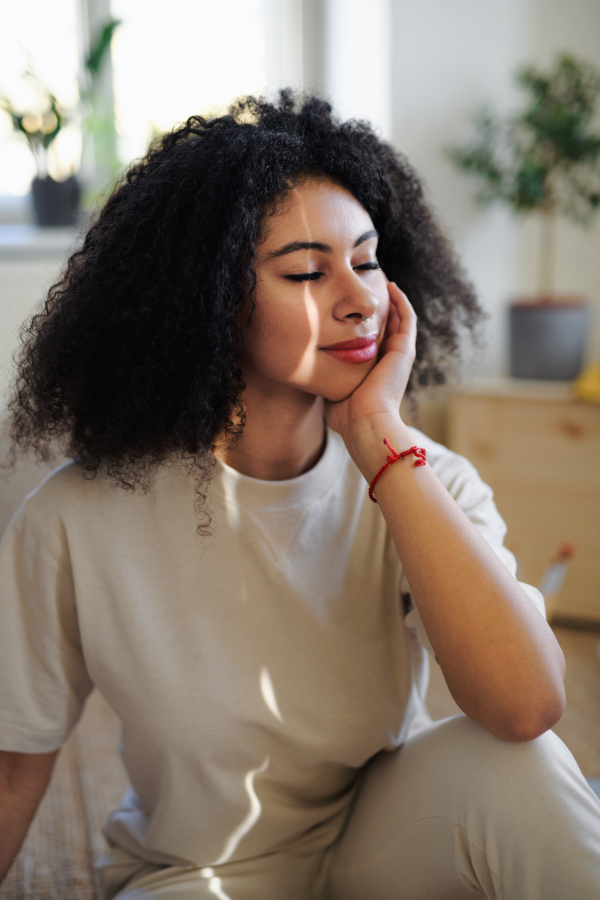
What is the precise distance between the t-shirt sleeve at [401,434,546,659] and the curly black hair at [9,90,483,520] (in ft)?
0.88

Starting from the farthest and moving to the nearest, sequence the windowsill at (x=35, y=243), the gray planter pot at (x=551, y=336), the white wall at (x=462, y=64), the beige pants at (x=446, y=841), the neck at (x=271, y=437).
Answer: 1. the white wall at (x=462, y=64)
2. the gray planter pot at (x=551, y=336)
3. the windowsill at (x=35, y=243)
4. the neck at (x=271, y=437)
5. the beige pants at (x=446, y=841)

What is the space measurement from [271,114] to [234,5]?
1.71 m

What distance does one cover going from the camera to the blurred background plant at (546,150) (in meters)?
2.08

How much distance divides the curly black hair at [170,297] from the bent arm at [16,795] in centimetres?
36

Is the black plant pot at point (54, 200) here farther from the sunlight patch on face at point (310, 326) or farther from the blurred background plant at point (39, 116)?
the sunlight patch on face at point (310, 326)

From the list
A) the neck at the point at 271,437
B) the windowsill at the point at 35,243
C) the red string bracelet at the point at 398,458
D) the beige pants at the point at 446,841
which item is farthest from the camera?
the windowsill at the point at 35,243

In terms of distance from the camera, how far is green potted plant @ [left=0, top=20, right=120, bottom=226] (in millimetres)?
2092

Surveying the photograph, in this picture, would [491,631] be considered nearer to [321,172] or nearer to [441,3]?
[321,172]

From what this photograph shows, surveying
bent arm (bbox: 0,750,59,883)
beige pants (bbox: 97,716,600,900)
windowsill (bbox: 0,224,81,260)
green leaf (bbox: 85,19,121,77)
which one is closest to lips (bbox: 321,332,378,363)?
beige pants (bbox: 97,716,600,900)

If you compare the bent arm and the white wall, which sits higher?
the white wall

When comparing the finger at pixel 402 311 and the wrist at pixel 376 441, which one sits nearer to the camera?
the wrist at pixel 376 441

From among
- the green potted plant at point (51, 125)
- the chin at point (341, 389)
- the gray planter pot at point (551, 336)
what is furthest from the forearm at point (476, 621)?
the green potted plant at point (51, 125)

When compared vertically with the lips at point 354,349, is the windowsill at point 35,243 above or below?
above

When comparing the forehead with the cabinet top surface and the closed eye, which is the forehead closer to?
the closed eye
